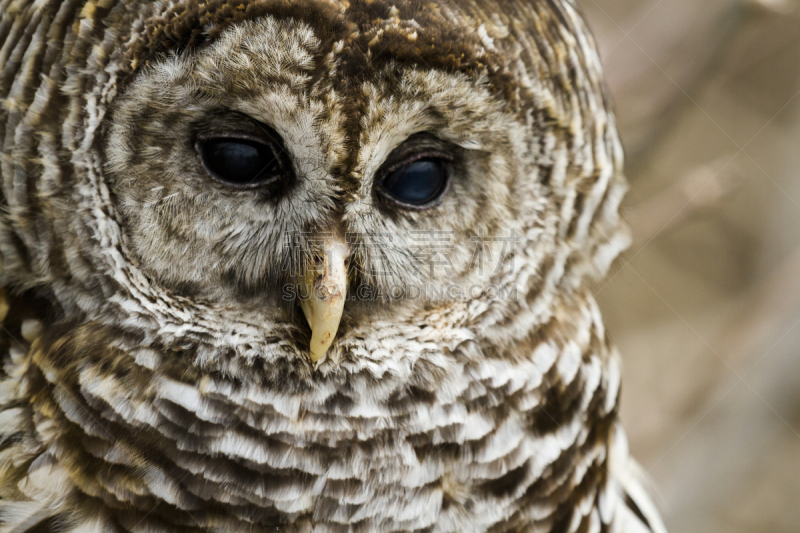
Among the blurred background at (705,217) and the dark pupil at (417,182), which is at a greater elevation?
the dark pupil at (417,182)

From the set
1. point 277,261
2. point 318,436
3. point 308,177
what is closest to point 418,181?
point 308,177

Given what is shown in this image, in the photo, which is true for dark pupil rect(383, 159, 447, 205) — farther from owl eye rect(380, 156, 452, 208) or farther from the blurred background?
the blurred background

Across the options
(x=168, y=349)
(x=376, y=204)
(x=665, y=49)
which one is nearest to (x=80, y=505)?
(x=168, y=349)

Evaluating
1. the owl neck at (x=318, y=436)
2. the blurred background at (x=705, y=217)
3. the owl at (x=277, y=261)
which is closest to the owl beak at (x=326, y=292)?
the owl at (x=277, y=261)

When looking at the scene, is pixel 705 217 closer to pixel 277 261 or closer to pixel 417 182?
pixel 417 182

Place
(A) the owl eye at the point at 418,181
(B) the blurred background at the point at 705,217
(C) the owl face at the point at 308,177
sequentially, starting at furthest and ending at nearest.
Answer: (B) the blurred background at the point at 705,217, (A) the owl eye at the point at 418,181, (C) the owl face at the point at 308,177

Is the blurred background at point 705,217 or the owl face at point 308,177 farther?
the blurred background at point 705,217

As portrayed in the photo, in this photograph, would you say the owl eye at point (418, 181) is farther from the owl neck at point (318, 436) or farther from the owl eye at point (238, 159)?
the owl neck at point (318, 436)
